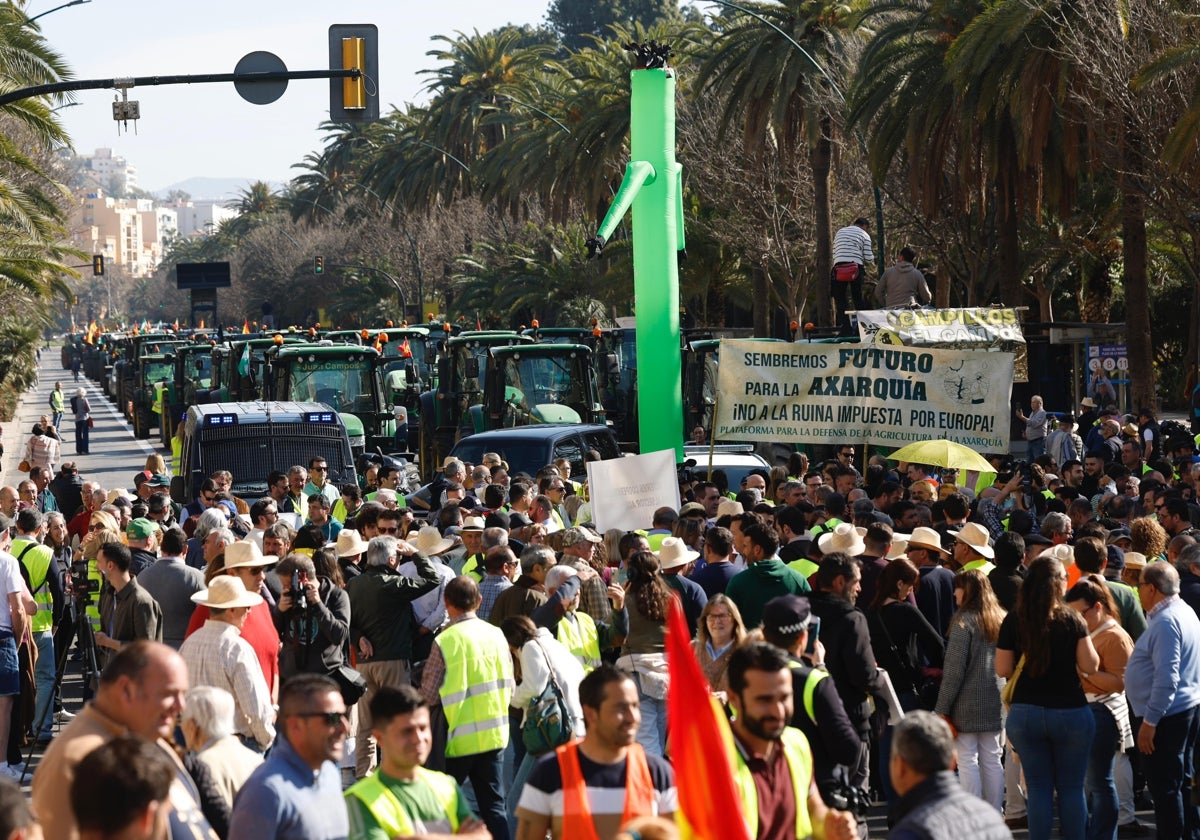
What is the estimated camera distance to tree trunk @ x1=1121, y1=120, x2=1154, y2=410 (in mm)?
27016

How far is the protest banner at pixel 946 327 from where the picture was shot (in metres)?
18.4

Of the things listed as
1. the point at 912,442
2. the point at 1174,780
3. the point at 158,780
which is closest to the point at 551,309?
the point at 912,442

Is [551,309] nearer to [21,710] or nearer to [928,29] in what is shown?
[928,29]

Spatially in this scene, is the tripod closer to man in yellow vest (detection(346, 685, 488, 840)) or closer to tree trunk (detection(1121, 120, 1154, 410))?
man in yellow vest (detection(346, 685, 488, 840))

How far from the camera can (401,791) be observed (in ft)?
18.2

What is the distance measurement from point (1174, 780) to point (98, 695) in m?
5.50

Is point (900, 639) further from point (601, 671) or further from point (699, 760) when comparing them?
point (699, 760)

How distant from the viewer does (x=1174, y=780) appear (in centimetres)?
859

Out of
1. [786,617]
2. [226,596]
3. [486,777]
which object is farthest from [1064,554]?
[226,596]

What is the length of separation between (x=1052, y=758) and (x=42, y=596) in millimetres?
6961

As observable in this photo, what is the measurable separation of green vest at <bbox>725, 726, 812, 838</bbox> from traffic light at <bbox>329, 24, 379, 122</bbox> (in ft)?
42.9

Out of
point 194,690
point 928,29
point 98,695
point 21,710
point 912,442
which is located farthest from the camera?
point 928,29

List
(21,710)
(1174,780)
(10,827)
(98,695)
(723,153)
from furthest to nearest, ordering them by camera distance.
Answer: (723,153), (21,710), (1174,780), (98,695), (10,827)

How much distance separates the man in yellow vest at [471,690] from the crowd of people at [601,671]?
0.04 feet
